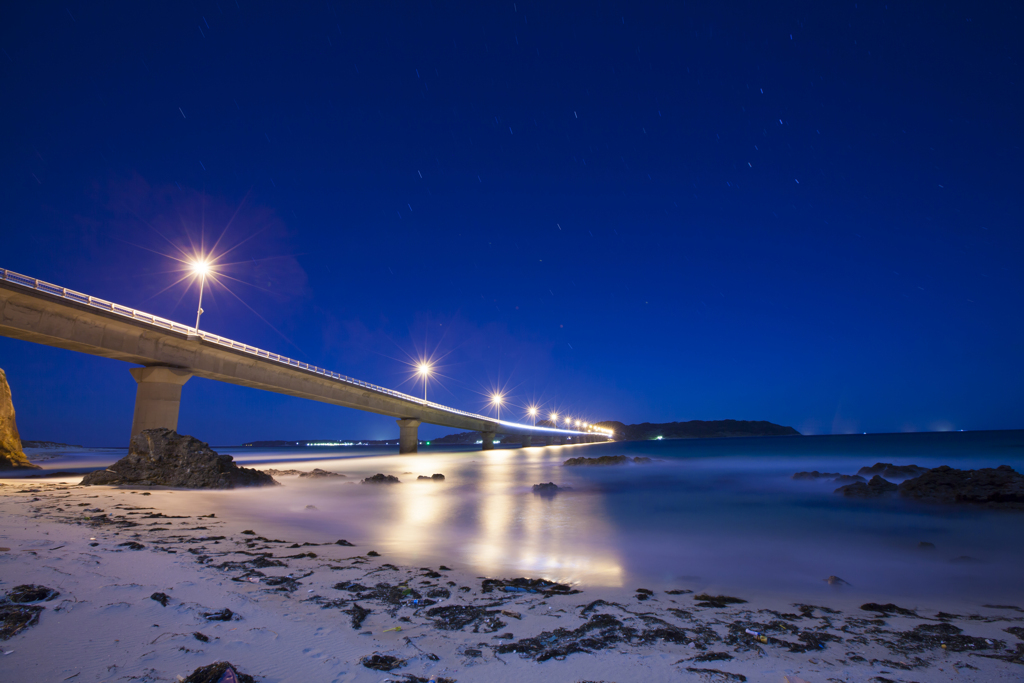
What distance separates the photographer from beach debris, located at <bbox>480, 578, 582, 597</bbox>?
630cm

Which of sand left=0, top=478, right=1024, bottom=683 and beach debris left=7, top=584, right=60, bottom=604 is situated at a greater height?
beach debris left=7, top=584, right=60, bottom=604

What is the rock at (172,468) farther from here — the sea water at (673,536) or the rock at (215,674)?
the rock at (215,674)

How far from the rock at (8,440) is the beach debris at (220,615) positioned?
33.7m

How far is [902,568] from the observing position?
352 inches

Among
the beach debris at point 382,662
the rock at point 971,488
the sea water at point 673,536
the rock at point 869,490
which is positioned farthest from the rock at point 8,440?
the rock at point 971,488

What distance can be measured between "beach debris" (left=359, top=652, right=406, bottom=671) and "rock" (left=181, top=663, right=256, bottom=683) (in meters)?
0.85

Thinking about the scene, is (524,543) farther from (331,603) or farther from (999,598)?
(999,598)

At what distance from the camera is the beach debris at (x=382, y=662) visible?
3666 millimetres

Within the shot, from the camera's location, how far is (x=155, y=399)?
28.8 metres

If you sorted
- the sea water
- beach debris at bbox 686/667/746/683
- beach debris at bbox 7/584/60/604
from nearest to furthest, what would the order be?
1. beach debris at bbox 686/667/746/683
2. beach debris at bbox 7/584/60/604
3. the sea water

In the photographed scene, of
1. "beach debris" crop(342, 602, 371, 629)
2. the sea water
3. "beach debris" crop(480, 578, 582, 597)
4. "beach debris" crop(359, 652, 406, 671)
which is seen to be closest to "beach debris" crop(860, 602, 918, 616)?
the sea water

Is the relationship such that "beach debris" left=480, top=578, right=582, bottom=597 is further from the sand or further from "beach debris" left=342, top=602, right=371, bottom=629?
"beach debris" left=342, top=602, right=371, bottom=629

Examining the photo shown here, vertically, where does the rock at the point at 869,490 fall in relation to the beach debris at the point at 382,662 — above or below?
below

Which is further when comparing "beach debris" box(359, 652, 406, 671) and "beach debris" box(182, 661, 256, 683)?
"beach debris" box(359, 652, 406, 671)
